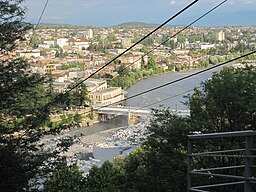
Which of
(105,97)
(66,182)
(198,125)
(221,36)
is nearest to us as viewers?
(198,125)

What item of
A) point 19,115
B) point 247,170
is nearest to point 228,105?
point 19,115

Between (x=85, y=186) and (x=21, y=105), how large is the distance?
1.70m

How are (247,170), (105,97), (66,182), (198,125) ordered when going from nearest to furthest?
(247,170), (198,125), (66,182), (105,97)

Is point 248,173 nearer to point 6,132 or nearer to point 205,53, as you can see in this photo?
point 6,132

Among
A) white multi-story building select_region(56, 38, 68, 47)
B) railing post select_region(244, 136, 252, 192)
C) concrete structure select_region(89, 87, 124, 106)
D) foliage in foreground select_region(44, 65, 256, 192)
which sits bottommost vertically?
concrete structure select_region(89, 87, 124, 106)

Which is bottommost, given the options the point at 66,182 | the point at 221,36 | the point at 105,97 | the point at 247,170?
the point at 105,97

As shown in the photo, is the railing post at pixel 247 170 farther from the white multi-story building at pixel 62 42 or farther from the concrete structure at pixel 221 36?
the white multi-story building at pixel 62 42

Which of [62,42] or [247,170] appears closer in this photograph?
[247,170]

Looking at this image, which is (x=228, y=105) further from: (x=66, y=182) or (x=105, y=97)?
(x=105, y=97)

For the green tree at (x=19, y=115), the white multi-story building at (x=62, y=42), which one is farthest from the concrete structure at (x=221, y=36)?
the green tree at (x=19, y=115)

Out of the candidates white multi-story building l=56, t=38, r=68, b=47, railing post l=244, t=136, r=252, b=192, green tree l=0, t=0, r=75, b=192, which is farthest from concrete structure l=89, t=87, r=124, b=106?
white multi-story building l=56, t=38, r=68, b=47

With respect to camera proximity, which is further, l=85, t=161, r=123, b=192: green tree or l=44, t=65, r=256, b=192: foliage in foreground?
l=85, t=161, r=123, b=192: green tree

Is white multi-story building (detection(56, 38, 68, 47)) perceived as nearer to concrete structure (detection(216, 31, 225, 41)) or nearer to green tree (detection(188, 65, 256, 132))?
concrete structure (detection(216, 31, 225, 41))

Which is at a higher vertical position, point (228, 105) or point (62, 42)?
point (62, 42)
